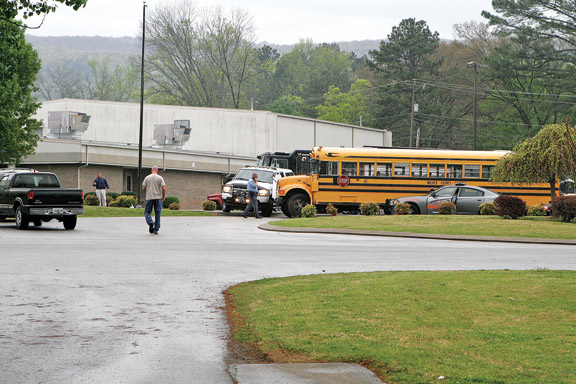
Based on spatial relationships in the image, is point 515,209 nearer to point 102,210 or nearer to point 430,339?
point 102,210

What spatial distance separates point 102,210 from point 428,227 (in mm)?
16497

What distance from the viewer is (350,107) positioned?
108m

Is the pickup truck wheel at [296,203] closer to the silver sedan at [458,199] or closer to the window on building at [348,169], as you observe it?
the window on building at [348,169]

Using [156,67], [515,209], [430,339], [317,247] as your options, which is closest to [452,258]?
[317,247]

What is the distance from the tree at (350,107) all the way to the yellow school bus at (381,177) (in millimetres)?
70297

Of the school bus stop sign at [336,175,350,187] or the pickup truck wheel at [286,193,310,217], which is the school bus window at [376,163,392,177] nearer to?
the school bus stop sign at [336,175,350,187]

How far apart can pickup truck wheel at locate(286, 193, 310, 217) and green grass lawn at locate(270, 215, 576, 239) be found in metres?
5.21

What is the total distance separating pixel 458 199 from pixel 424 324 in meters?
25.7

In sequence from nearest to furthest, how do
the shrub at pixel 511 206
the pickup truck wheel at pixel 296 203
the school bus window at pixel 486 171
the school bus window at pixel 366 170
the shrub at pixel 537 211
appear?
the shrub at pixel 511 206 < the shrub at pixel 537 211 < the pickup truck wheel at pixel 296 203 < the school bus window at pixel 366 170 < the school bus window at pixel 486 171

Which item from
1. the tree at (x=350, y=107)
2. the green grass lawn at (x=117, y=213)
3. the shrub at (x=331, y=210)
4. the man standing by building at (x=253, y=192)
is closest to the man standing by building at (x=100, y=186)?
the green grass lawn at (x=117, y=213)

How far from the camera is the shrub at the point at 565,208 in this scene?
1158 inches

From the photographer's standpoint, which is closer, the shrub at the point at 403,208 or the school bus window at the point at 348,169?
the shrub at the point at 403,208

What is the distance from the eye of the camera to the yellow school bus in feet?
119

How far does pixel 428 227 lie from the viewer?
27266 mm
